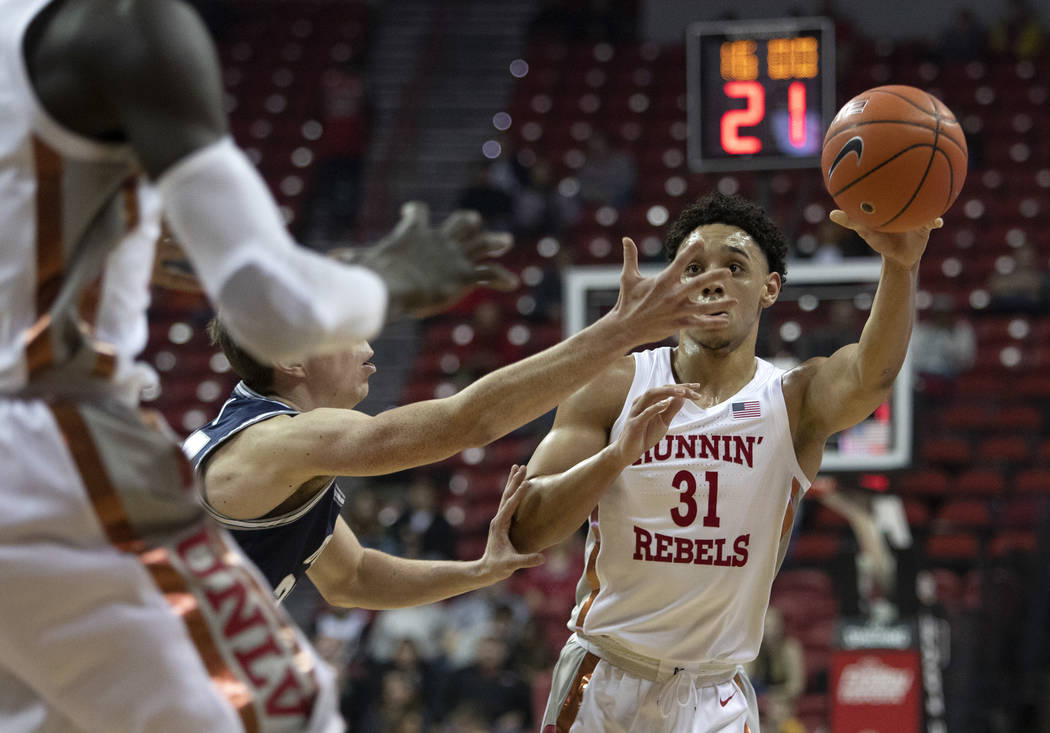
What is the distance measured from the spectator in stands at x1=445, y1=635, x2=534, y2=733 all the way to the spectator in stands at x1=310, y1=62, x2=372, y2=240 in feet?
20.6

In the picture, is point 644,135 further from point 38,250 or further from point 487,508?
point 38,250

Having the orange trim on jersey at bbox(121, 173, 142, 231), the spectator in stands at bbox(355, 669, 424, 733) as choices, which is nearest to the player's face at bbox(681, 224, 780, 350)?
the orange trim on jersey at bbox(121, 173, 142, 231)

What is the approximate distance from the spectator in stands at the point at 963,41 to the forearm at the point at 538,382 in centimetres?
1355

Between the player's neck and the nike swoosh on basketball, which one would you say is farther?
the player's neck

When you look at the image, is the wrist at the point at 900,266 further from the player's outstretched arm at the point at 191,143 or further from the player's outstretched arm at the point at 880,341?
the player's outstretched arm at the point at 191,143

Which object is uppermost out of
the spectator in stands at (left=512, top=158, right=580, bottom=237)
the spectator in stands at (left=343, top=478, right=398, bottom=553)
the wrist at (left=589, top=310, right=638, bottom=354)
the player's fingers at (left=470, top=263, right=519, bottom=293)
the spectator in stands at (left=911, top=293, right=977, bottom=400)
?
the player's fingers at (left=470, top=263, right=519, bottom=293)

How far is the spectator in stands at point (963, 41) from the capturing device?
15086mm

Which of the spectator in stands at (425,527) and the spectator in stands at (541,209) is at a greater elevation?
the spectator in stands at (541,209)

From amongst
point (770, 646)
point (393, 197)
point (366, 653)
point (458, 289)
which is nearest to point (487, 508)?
point (366, 653)

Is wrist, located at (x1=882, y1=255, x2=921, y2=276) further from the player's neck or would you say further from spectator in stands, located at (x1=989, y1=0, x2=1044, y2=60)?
spectator in stands, located at (x1=989, y1=0, x2=1044, y2=60)

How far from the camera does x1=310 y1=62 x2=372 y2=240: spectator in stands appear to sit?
Result: 14.2 metres

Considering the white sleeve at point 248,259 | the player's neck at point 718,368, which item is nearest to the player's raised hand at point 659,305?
the white sleeve at point 248,259

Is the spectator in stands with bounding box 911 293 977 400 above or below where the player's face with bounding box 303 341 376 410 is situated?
below

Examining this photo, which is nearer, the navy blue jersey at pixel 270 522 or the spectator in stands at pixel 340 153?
the navy blue jersey at pixel 270 522
